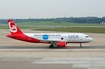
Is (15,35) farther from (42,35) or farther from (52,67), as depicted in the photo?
(52,67)

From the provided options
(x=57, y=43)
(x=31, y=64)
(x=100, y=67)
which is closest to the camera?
(x=100, y=67)

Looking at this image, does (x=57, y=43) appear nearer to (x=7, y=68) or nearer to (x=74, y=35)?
(x=74, y=35)

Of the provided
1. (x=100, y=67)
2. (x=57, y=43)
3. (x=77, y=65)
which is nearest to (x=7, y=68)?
(x=77, y=65)

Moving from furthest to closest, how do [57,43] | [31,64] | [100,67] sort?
[57,43], [31,64], [100,67]

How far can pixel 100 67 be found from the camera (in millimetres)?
21703

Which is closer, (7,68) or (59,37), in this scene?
(7,68)

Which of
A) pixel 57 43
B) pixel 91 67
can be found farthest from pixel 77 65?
pixel 57 43

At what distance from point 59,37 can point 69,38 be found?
1.87m

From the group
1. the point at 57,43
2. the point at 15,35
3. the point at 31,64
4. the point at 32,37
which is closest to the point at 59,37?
the point at 57,43

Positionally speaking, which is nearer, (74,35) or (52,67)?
(52,67)

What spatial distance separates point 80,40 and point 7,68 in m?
23.3

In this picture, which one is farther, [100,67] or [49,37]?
[49,37]

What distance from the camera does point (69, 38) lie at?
42875 millimetres

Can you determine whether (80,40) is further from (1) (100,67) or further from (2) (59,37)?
(1) (100,67)
